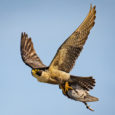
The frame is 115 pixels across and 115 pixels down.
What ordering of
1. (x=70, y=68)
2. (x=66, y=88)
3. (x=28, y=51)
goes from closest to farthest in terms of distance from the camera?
(x=66, y=88)
(x=70, y=68)
(x=28, y=51)

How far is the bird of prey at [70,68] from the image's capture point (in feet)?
37.5

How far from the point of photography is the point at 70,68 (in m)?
11.7

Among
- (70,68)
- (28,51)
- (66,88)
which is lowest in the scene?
(66,88)

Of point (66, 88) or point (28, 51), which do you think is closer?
point (66, 88)

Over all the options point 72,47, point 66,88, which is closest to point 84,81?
point 66,88

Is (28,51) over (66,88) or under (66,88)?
over

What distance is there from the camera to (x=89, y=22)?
1172cm

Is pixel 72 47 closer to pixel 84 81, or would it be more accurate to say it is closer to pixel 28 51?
pixel 84 81

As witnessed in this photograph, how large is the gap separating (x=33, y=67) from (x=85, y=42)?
1892 millimetres

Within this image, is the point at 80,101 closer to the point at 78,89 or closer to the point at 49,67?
the point at 78,89

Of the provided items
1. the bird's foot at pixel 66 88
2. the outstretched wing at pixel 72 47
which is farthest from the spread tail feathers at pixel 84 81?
the outstretched wing at pixel 72 47

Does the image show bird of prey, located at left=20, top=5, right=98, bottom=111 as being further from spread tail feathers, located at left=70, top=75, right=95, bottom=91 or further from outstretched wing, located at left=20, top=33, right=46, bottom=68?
outstretched wing, located at left=20, top=33, right=46, bottom=68

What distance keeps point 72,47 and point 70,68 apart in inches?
26.6

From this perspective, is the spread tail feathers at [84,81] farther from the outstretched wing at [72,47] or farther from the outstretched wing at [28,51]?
the outstretched wing at [28,51]
